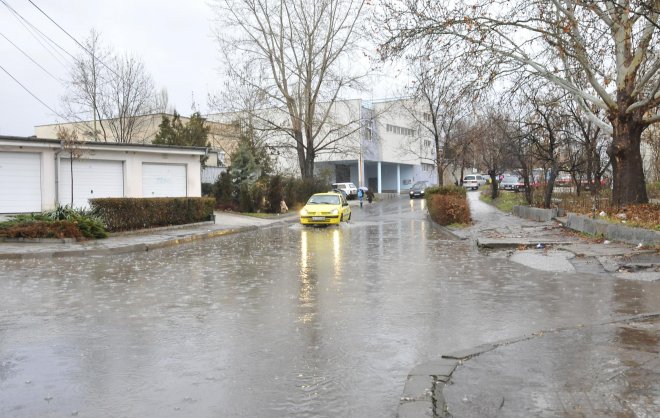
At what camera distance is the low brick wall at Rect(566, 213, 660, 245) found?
43.5 feet

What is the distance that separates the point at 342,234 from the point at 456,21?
8992 mm

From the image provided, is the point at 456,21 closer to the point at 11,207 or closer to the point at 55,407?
the point at 55,407

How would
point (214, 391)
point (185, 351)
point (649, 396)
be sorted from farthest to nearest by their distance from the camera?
point (185, 351)
point (214, 391)
point (649, 396)

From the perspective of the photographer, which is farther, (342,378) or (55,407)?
(342,378)

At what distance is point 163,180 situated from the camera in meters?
28.9

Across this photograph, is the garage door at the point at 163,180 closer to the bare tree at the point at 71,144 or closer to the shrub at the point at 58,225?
the bare tree at the point at 71,144

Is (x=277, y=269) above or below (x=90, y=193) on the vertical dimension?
below

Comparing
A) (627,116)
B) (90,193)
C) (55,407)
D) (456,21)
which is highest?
(456,21)

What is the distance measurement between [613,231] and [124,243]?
14084mm

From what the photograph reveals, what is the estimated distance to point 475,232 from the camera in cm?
2067

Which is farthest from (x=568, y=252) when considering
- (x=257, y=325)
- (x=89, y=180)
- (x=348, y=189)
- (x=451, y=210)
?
(x=348, y=189)

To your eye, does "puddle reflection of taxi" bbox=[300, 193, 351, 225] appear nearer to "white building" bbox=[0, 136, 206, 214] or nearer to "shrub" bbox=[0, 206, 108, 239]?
"white building" bbox=[0, 136, 206, 214]

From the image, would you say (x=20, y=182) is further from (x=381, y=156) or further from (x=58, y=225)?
(x=381, y=156)

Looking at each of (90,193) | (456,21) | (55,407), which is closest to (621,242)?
(456,21)
